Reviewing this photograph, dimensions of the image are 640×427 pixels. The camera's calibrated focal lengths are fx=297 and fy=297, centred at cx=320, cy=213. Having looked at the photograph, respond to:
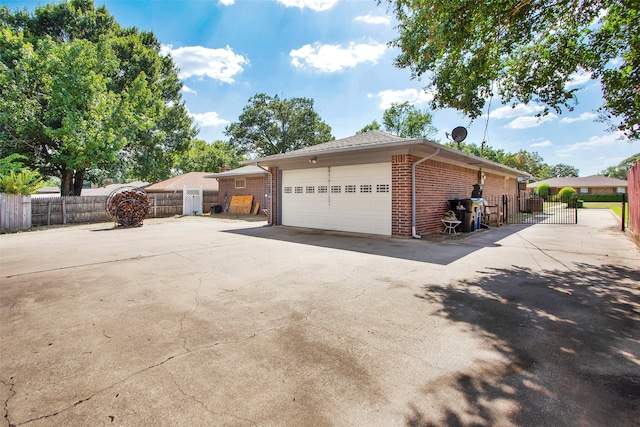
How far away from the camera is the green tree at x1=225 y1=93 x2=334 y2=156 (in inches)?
1411

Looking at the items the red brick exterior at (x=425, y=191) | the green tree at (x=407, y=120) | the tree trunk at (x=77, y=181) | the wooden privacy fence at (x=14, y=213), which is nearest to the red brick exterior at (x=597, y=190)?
the green tree at (x=407, y=120)

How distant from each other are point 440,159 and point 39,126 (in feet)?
65.9

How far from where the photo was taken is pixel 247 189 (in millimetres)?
20922

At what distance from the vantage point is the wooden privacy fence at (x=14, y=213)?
468 inches

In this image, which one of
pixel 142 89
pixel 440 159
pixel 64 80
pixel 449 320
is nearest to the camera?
pixel 449 320

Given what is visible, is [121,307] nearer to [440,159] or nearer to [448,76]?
[448,76]

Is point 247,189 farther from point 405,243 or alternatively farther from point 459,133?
point 405,243

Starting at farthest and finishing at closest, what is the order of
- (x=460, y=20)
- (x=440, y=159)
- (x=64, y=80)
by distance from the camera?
1. (x=64, y=80)
2. (x=440, y=159)
3. (x=460, y=20)

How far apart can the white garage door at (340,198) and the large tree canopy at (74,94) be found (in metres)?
12.0

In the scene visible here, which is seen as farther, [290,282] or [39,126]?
[39,126]

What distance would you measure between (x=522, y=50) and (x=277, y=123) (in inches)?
1240

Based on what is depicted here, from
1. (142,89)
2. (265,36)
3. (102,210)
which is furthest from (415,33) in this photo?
(142,89)

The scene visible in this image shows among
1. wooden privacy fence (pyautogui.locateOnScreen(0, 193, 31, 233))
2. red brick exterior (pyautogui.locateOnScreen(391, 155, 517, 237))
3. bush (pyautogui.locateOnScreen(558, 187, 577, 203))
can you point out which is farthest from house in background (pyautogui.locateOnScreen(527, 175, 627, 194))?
wooden privacy fence (pyautogui.locateOnScreen(0, 193, 31, 233))

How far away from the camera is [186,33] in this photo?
14.9 m
